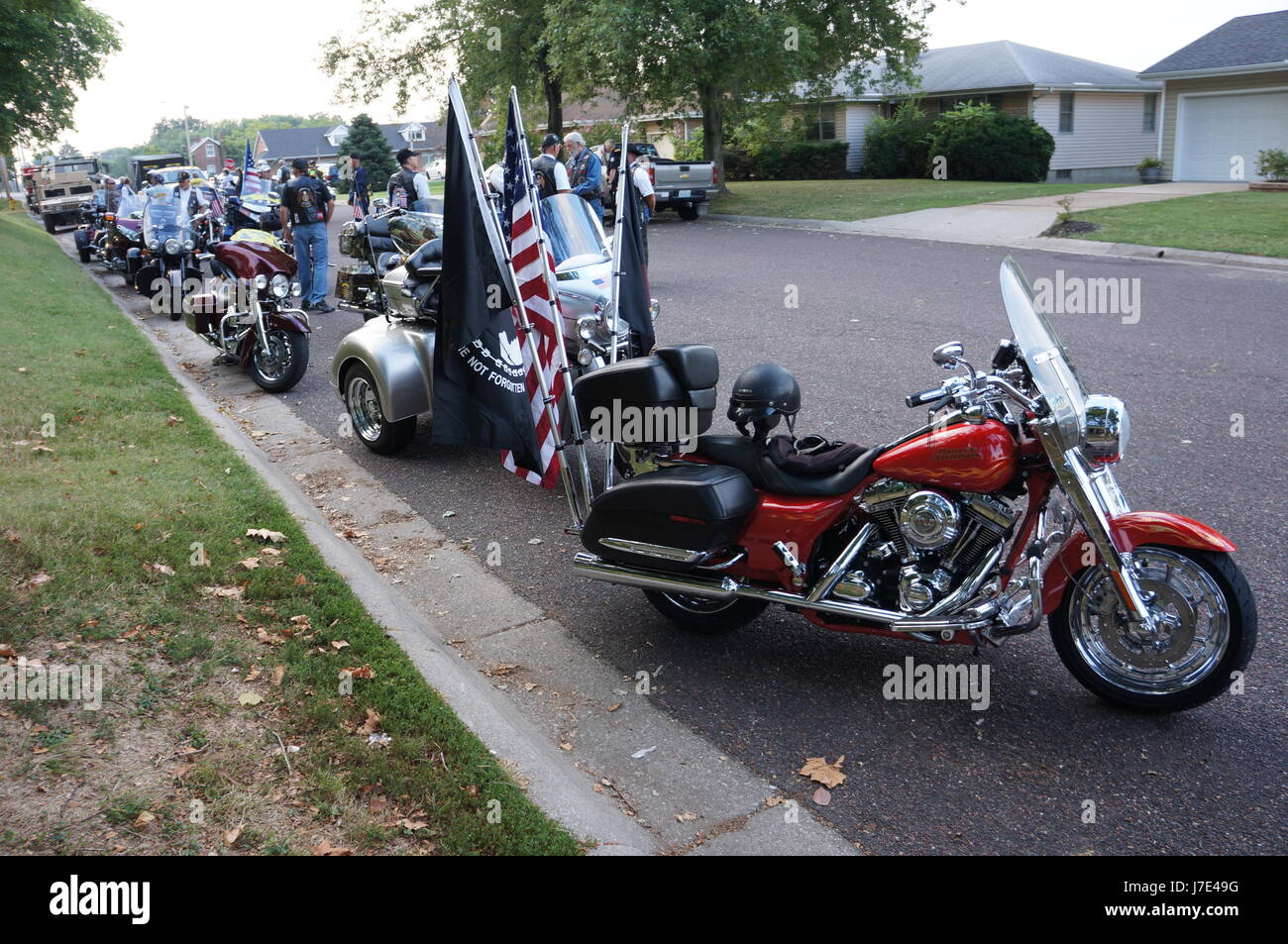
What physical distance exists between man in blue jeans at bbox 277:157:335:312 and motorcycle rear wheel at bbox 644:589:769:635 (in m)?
10.7

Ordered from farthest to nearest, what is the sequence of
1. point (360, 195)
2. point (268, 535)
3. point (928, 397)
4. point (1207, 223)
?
point (360, 195), point (1207, 223), point (268, 535), point (928, 397)

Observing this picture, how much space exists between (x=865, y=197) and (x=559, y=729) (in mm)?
25402

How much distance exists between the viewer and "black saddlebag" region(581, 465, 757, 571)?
172 inches

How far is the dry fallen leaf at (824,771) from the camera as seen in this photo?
3.77 metres

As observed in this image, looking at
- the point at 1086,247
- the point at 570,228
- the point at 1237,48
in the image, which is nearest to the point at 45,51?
the point at 570,228

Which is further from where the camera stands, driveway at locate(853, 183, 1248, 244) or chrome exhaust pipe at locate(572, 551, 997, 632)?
driveway at locate(853, 183, 1248, 244)

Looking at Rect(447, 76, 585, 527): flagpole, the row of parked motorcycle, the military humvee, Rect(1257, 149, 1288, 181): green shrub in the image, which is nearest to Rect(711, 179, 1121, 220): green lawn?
Rect(1257, 149, 1288, 181): green shrub

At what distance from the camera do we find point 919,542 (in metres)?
3.99

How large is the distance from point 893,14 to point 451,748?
29531 mm

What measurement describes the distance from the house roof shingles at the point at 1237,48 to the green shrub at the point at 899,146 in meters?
7.02

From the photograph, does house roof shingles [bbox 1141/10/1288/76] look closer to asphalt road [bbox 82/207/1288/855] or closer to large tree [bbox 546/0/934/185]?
large tree [bbox 546/0/934/185]

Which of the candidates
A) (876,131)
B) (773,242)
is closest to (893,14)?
(876,131)

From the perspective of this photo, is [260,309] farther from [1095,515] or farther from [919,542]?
[1095,515]
